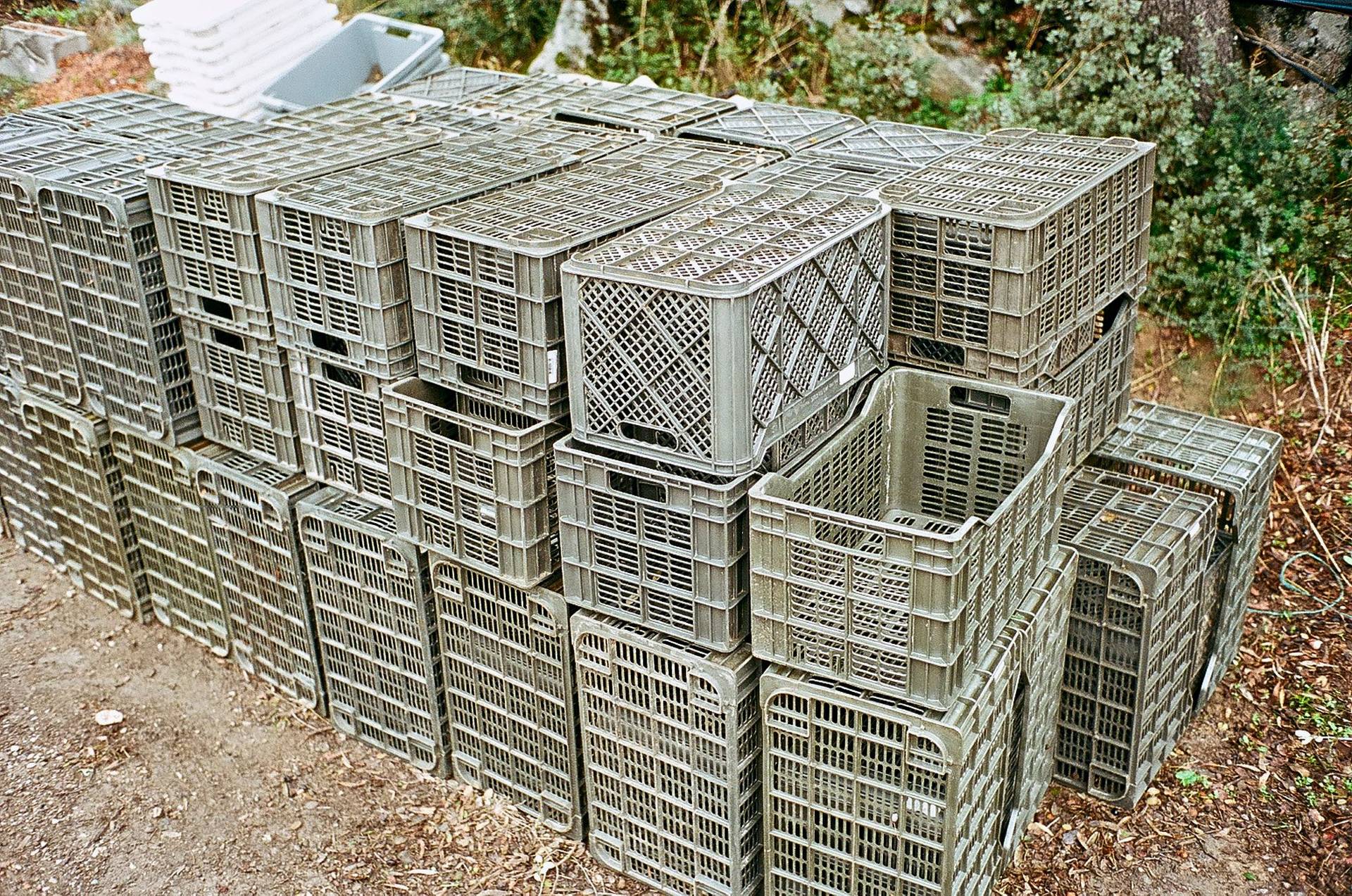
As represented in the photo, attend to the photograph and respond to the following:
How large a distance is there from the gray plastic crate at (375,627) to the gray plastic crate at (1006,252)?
2577 millimetres

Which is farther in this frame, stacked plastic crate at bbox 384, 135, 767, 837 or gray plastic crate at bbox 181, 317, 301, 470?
gray plastic crate at bbox 181, 317, 301, 470

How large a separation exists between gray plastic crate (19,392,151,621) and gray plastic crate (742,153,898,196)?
160 inches

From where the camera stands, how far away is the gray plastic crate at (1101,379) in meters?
5.58

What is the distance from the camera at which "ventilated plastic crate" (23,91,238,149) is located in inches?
286

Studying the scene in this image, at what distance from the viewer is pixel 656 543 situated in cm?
473

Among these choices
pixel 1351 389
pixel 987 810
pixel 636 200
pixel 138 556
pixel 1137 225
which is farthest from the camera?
pixel 1351 389

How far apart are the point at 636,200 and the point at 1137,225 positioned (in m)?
2.42

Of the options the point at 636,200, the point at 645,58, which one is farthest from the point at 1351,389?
the point at 645,58

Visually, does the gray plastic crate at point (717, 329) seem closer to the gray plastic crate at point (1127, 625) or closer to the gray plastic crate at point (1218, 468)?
the gray plastic crate at point (1127, 625)

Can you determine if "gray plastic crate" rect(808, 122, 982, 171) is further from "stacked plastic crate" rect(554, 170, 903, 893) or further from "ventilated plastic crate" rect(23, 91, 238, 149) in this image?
"ventilated plastic crate" rect(23, 91, 238, 149)

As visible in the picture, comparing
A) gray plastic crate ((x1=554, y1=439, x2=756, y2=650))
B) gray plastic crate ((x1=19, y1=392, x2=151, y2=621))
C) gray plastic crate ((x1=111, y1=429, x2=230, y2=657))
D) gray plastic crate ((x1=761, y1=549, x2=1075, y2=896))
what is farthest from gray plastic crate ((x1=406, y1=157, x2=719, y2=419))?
gray plastic crate ((x1=19, y1=392, x2=151, y2=621))

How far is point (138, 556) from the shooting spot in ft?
24.5

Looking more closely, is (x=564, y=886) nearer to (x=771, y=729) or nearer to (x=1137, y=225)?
(x=771, y=729)

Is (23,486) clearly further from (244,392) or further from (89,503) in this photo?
(244,392)
